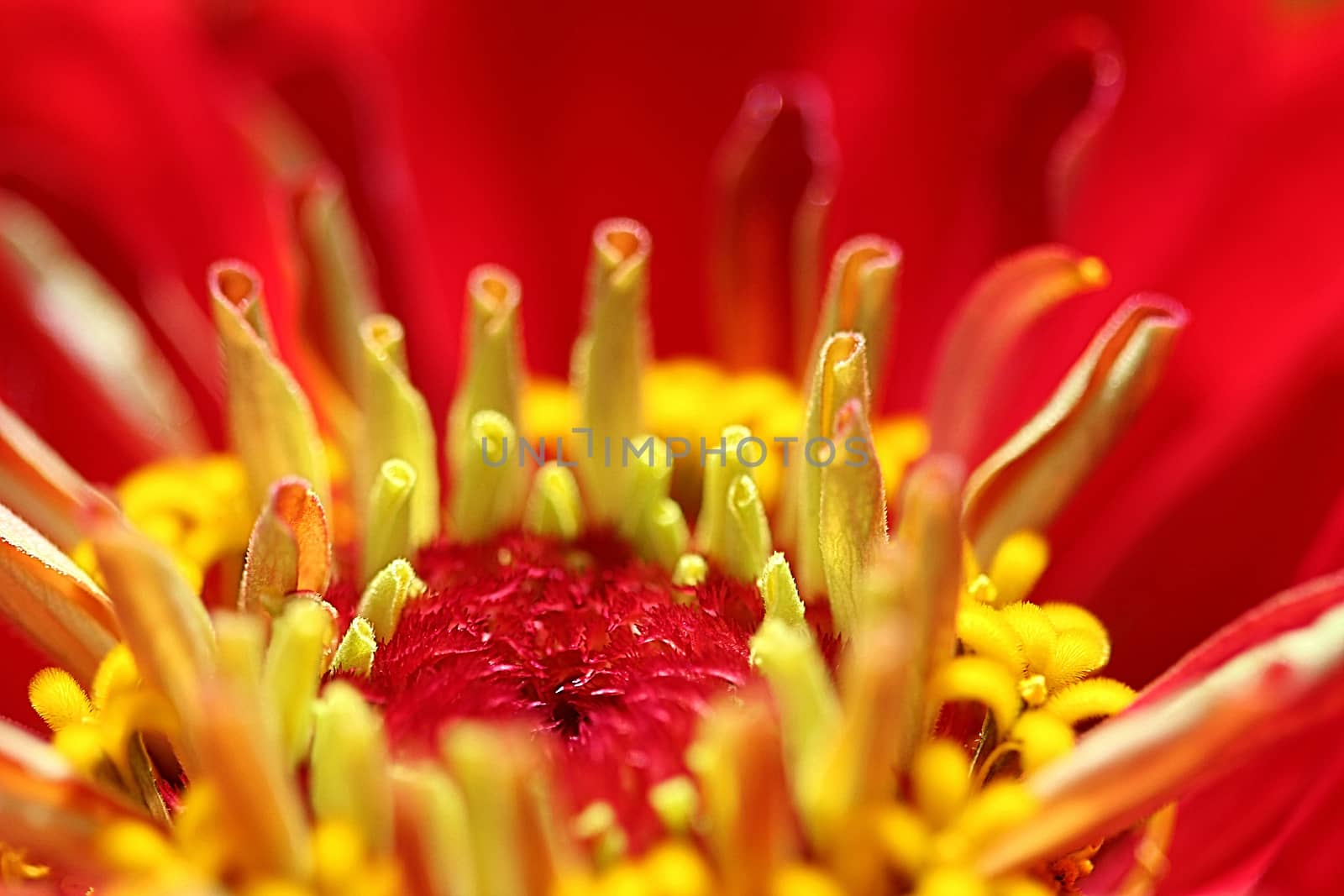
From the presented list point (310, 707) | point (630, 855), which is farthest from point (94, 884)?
point (630, 855)

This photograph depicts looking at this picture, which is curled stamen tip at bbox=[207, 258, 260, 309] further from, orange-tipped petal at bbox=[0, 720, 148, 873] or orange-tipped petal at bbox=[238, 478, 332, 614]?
orange-tipped petal at bbox=[0, 720, 148, 873]

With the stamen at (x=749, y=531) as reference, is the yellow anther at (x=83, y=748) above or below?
below

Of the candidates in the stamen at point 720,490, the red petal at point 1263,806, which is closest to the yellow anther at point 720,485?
the stamen at point 720,490

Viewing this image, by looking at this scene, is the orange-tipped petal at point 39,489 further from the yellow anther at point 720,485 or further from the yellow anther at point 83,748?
the yellow anther at point 720,485

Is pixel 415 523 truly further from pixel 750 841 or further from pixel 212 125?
pixel 212 125

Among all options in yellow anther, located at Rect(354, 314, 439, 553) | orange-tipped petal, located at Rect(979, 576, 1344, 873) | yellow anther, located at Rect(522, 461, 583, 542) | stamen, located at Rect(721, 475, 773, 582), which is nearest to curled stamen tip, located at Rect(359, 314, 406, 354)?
yellow anther, located at Rect(354, 314, 439, 553)

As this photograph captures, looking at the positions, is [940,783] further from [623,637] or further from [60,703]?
[60,703]
